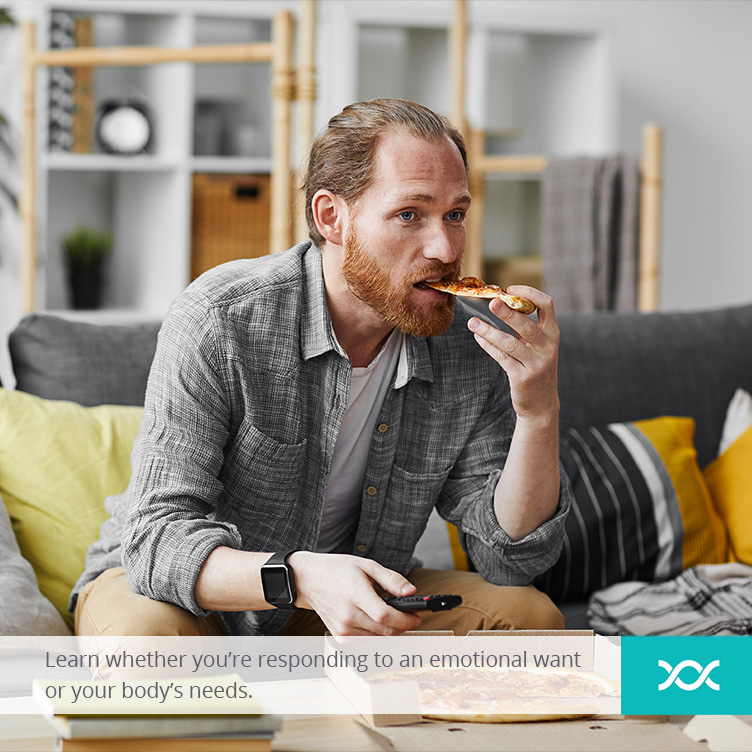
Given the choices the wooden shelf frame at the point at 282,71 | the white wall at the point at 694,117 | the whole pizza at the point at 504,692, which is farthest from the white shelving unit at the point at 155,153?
the whole pizza at the point at 504,692

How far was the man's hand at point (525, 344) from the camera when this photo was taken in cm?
127

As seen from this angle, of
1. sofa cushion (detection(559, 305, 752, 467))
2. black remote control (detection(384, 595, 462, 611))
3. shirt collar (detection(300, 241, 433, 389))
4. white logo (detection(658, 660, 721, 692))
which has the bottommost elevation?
white logo (detection(658, 660, 721, 692))

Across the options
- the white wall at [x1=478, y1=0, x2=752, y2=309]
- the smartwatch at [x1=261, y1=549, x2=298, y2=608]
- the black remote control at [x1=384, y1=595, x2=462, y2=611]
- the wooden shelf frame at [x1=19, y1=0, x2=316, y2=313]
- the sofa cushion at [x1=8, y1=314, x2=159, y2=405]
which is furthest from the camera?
the white wall at [x1=478, y1=0, x2=752, y2=309]

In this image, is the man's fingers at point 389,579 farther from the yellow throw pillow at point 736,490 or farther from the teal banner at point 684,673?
the yellow throw pillow at point 736,490

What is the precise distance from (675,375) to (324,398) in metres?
1.05

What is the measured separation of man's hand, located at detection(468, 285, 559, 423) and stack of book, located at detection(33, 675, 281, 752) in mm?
601

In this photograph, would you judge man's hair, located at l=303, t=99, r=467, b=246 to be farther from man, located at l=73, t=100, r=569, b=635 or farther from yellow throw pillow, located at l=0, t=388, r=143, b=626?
yellow throw pillow, located at l=0, t=388, r=143, b=626

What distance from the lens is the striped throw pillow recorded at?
72.0 inches

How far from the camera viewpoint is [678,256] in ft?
13.5

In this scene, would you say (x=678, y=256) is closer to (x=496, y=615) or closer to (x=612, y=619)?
(x=612, y=619)

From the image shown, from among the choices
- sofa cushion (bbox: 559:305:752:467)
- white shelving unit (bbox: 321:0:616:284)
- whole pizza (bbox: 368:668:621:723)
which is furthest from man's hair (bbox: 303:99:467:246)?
white shelving unit (bbox: 321:0:616:284)

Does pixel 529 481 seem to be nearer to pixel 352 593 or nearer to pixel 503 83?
pixel 352 593

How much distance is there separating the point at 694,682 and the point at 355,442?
635mm

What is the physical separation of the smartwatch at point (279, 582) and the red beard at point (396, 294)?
42 cm
